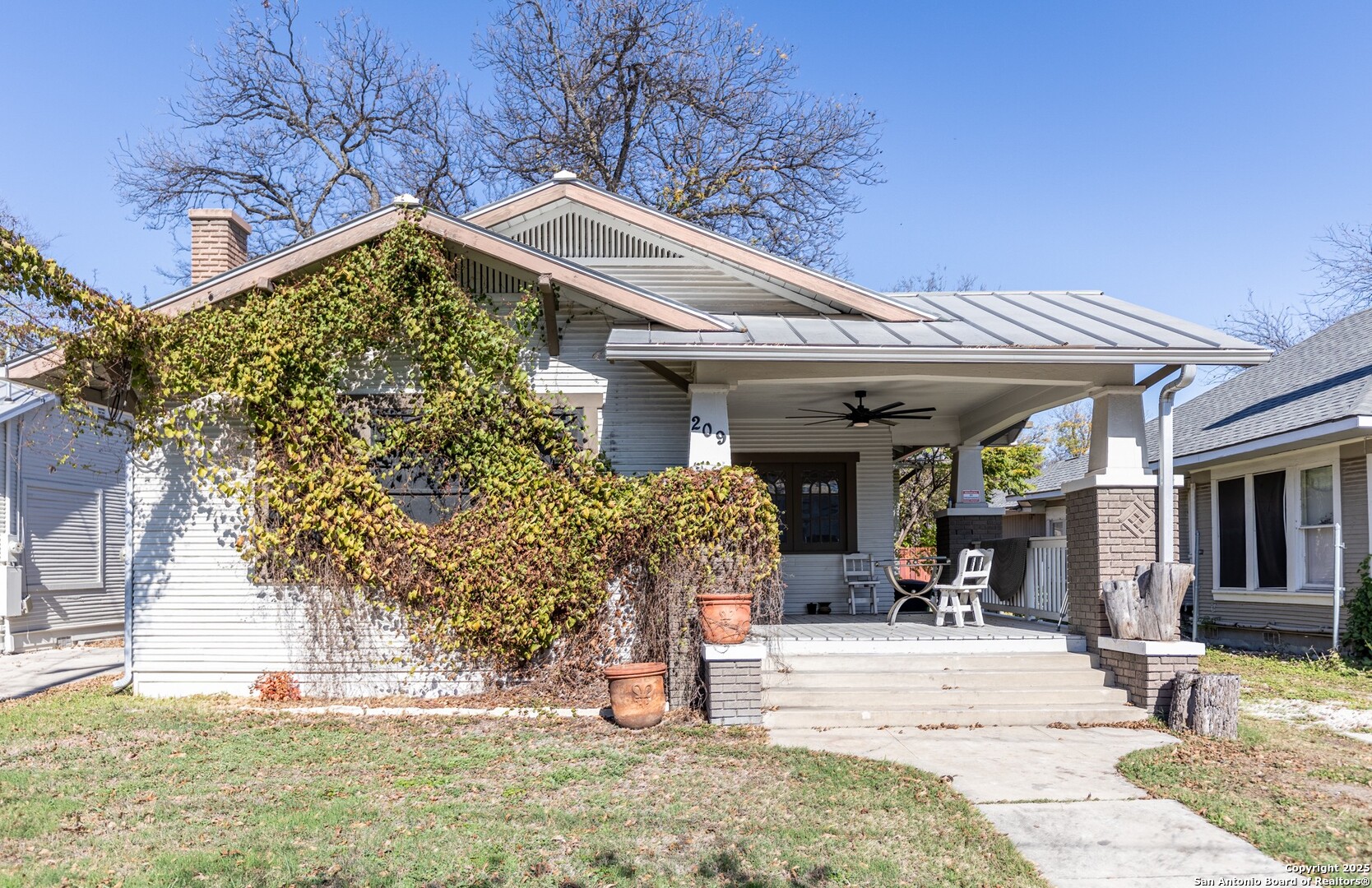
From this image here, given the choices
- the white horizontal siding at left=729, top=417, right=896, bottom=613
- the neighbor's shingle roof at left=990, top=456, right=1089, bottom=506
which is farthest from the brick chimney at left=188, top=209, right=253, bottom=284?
the neighbor's shingle roof at left=990, top=456, right=1089, bottom=506

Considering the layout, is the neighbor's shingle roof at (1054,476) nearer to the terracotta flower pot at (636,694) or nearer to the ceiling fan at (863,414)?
the ceiling fan at (863,414)

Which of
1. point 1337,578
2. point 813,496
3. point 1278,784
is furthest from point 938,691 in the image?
point 1337,578

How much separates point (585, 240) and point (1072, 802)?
7769mm

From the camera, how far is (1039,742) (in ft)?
23.9

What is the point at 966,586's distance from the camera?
10211 millimetres

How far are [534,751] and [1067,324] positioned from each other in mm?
6191

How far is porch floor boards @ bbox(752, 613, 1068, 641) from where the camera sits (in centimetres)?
884

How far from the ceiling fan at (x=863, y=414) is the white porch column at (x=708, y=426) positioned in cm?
276

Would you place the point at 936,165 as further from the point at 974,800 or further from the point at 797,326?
the point at 974,800

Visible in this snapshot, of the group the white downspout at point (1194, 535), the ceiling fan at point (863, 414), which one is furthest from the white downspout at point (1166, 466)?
the white downspout at point (1194, 535)

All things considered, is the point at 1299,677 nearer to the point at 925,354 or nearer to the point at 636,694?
the point at 925,354

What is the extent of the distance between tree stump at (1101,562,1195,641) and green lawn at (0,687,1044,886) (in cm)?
301

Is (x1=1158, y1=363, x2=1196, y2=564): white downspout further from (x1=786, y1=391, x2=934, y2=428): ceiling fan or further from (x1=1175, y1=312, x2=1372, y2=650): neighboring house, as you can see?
(x1=1175, y1=312, x2=1372, y2=650): neighboring house

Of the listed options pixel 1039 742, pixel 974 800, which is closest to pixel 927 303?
pixel 1039 742
